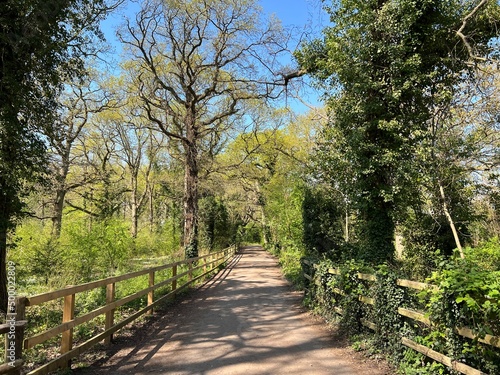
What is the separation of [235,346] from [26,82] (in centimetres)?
618

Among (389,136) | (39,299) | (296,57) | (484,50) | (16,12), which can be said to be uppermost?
(296,57)

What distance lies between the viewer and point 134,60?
17.7 m

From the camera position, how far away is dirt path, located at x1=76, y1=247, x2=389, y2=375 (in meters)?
4.91

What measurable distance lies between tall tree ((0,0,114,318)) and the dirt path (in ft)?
10.00

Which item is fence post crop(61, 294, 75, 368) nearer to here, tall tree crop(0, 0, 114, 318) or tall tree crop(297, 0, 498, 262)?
tall tree crop(0, 0, 114, 318)

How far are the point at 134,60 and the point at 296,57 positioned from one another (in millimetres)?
8866

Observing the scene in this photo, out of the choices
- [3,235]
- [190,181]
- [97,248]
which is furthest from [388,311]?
[190,181]

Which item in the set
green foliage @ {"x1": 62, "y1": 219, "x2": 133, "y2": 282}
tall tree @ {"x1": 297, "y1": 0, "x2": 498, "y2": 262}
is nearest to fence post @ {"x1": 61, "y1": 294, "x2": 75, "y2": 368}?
tall tree @ {"x1": 297, "y1": 0, "x2": 498, "y2": 262}

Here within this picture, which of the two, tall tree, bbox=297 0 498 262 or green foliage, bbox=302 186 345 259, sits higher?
tall tree, bbox=297 0 498 262

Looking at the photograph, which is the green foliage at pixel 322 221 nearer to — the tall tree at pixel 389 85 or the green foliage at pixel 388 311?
the tall tree at pixel 389 85

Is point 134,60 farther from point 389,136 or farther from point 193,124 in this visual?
point 389,136

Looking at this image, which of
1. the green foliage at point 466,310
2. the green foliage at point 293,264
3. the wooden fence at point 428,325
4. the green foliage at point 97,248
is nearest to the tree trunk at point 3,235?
the wooden fence at point 428,325

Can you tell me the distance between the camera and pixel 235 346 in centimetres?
596

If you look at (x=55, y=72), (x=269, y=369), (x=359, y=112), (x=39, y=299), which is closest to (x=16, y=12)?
(x=55, y=72)
